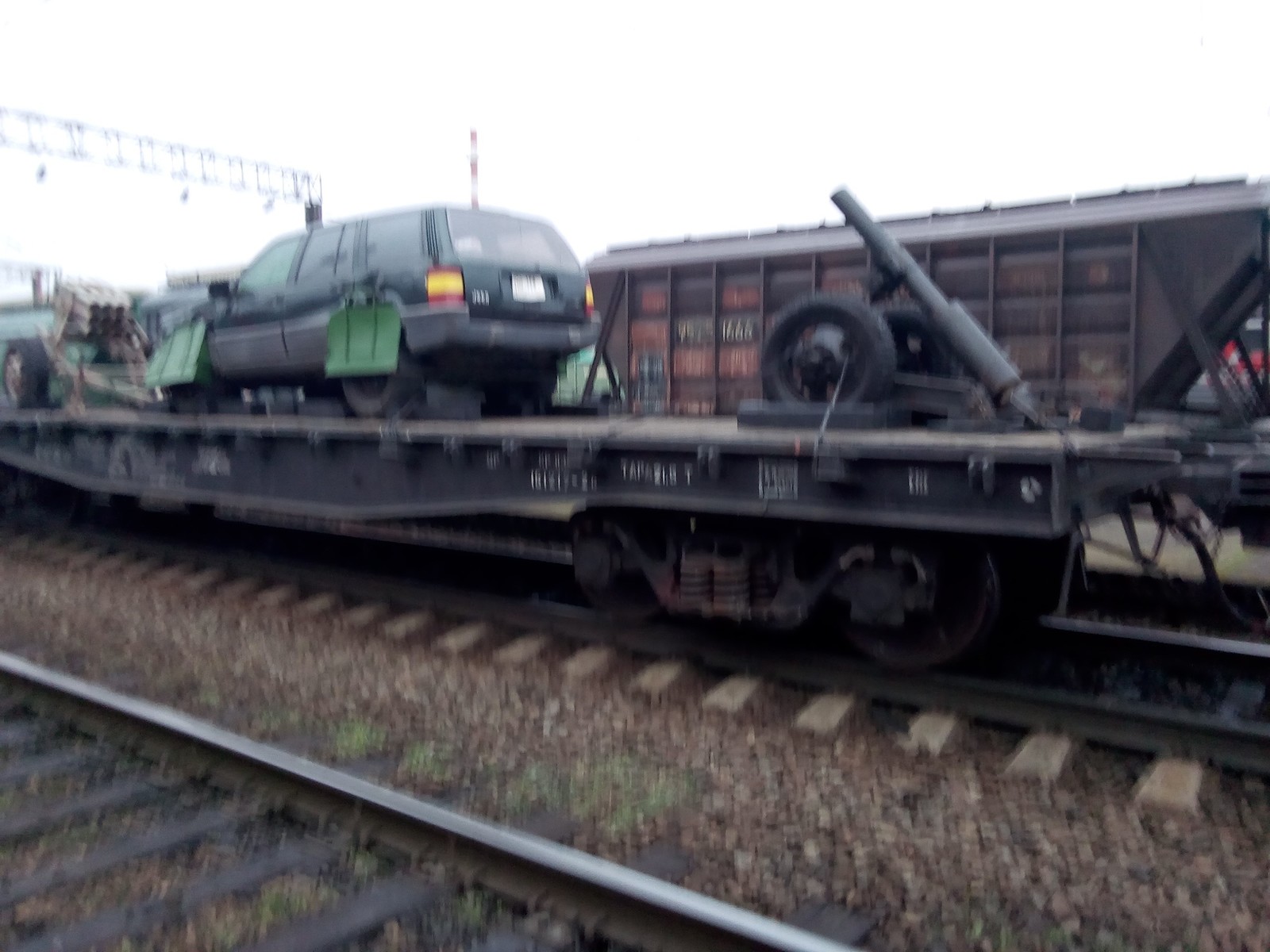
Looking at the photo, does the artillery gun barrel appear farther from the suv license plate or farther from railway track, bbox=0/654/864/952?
railway track, bbox=0/654/864/952

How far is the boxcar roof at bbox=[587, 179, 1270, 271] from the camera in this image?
8.62 m

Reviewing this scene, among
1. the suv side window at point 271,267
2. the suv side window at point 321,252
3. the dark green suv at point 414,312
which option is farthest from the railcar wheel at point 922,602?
the suv side window at point 271,267

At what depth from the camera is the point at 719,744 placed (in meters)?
4.64

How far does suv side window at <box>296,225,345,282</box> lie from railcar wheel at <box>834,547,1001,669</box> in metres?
4.37

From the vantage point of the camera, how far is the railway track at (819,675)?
444 cm

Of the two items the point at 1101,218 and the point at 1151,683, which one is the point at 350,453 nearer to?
the point at 1151,683

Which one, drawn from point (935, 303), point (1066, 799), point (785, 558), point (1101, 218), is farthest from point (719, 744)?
point (1101, 218)

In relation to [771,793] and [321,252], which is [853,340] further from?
[321,252]

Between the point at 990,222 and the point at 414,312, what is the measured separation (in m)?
5.54

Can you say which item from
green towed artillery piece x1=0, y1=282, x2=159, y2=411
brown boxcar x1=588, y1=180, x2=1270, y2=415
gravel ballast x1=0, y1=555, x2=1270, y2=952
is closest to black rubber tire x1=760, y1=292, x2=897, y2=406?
gravel ballast x1=0, y1=555, x2=1270, y2=952

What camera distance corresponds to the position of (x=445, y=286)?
6508 millimetres

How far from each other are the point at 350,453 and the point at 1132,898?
495cm

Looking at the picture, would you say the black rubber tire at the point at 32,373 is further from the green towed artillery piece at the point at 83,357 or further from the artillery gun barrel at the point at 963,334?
the artillery gun barrel at the point at 963,334

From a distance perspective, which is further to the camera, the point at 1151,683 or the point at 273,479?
the point at 273,479
